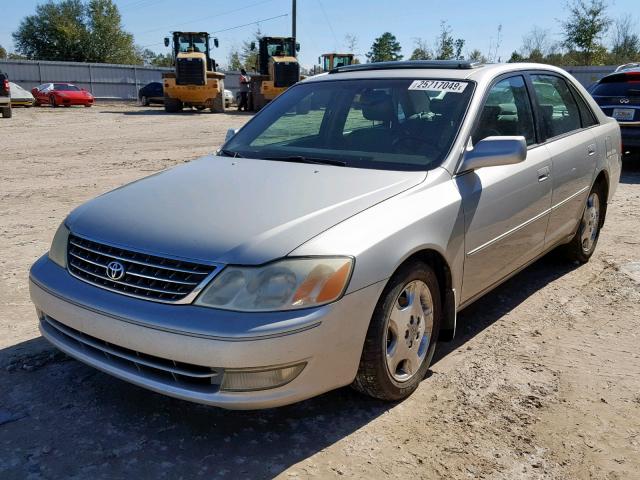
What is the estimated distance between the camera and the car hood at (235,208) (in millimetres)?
2576

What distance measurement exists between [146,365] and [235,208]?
2.69 feet

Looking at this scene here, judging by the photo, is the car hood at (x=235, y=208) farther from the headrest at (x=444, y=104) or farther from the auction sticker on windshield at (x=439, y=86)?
the auction sticker on windshield at (x=439, y=86)

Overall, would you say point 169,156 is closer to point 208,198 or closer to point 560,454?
point 208,198

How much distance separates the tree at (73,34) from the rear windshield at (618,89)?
216ft

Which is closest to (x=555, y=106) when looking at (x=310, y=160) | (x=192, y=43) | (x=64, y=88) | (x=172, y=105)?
(x=310, y=160)

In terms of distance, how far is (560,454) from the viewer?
8.80 ft

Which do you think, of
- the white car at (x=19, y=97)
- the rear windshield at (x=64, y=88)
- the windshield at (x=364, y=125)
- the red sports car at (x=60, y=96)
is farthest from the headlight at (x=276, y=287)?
the rear windshield at (x=64, y=88)

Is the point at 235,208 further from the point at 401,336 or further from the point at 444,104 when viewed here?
the point at 444,104

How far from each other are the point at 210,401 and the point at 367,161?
1.66 m

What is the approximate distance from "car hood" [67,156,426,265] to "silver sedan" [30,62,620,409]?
0.04 ft

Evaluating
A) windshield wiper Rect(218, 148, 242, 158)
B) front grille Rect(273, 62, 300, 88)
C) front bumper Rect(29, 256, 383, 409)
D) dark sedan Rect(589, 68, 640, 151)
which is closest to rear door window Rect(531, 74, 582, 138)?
windshield wiper Rect(218, 148, 242, 158)

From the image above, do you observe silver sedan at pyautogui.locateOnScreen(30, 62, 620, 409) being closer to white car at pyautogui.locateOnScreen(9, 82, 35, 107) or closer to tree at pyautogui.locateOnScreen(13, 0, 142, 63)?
white car at pyautogui.locateOnScreen(9, 82, 35, 107)

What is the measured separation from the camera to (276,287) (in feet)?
8.12

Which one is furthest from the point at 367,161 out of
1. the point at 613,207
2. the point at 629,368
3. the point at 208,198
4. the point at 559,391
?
the point at 613,207
